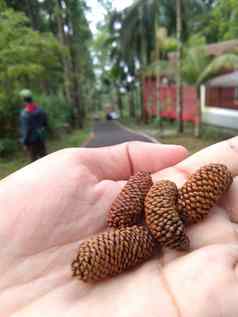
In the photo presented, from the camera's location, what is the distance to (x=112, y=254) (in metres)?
1.42

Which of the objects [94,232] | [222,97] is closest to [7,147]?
[94,232]

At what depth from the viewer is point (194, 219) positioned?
164 cm

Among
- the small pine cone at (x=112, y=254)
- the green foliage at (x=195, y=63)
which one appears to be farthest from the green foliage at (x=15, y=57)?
the small pine cone at (x=112, y=254)

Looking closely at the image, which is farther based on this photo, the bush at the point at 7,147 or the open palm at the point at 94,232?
the bush at the point at 7,147

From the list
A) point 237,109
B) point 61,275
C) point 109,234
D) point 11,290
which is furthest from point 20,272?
point 237,109

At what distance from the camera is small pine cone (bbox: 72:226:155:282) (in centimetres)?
140

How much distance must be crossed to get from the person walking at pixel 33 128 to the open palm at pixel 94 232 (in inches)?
175

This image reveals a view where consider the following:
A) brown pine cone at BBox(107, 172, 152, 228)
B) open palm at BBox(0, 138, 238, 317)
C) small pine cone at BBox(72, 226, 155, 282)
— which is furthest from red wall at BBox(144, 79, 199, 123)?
small pine cone at BBox(72, 226, 155, 282)

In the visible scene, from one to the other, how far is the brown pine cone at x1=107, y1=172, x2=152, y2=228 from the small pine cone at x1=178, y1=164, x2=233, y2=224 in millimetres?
208

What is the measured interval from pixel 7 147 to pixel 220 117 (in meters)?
11.5

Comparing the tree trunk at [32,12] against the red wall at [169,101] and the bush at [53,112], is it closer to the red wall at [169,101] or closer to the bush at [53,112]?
the bush at [53,112]

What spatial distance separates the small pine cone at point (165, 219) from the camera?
4.88ft

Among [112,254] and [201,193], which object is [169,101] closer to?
[201,193]

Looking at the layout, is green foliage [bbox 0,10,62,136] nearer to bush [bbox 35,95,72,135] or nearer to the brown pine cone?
bush [bbox 35,95,72,135]
